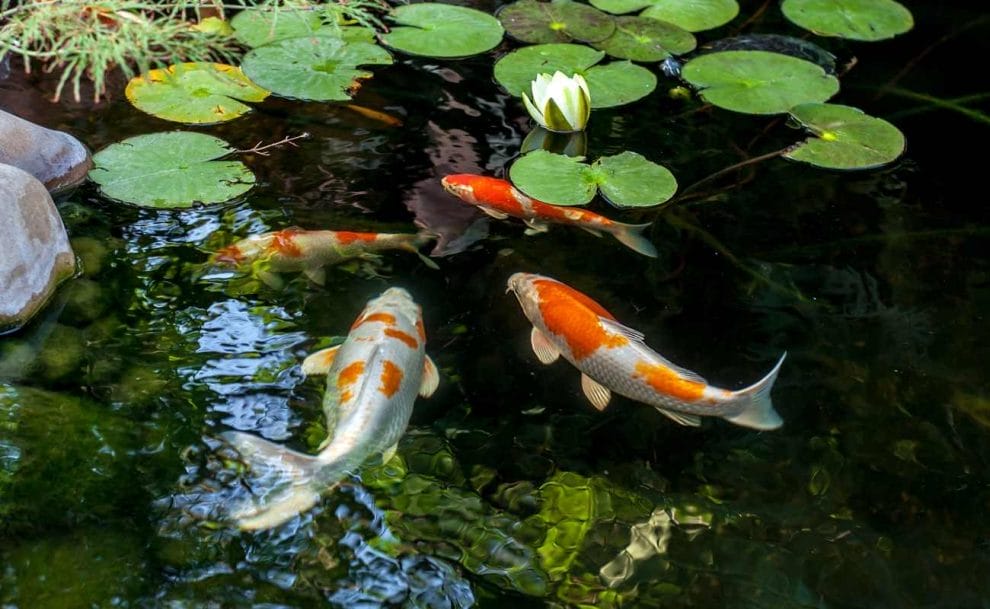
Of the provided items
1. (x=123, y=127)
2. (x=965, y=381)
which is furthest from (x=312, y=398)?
(x=965, y=381)

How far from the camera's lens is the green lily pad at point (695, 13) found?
170 inches

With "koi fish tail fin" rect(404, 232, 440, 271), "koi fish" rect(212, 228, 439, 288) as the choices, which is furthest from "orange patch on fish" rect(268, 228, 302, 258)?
"koi fish tail fin" rect(404, 232, 440, 271)

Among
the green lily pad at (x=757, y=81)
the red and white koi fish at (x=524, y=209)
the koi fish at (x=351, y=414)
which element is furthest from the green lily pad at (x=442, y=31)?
the koi fish at (x=351, y=414)

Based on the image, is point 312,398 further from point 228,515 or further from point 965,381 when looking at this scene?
point 965,381

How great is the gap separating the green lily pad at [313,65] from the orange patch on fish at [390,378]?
5.33ft

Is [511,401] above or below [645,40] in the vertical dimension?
below

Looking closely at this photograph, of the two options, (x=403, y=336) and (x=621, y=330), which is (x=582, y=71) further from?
(x=403, y=336)

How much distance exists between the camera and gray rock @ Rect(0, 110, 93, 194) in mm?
3062

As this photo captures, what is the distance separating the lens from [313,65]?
3812 mm

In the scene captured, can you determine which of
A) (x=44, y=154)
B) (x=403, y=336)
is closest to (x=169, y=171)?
(x=44, y=154)

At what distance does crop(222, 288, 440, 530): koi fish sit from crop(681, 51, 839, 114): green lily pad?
1.89m

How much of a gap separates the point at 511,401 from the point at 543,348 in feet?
0.65

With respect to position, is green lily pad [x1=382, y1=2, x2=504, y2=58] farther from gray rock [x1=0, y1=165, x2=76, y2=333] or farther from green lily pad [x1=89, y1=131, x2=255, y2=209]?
gray rock [x1=0, y1=165, x2=76, y2=333]

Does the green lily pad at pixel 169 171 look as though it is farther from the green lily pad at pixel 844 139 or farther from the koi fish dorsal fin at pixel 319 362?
the green lily pad at pixel 844 139
